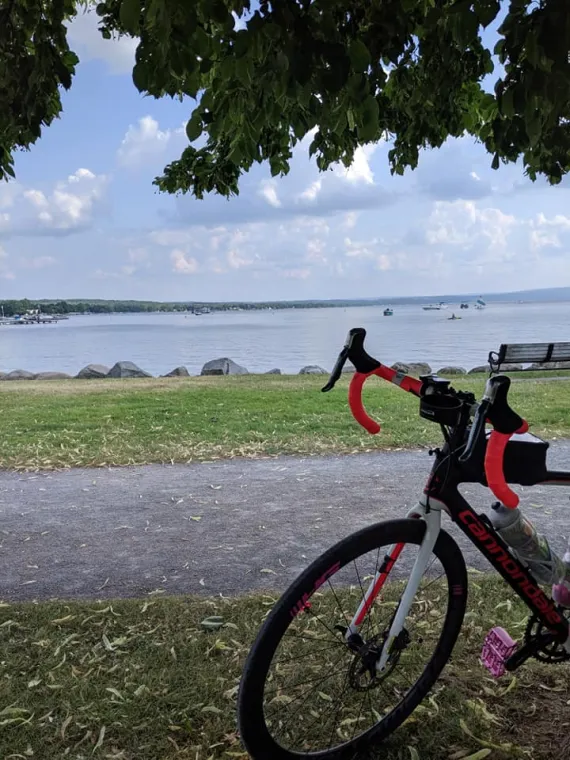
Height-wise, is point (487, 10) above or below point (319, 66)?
above

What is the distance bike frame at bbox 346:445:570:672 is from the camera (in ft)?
7.66

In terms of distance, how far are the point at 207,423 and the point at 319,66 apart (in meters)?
7.62

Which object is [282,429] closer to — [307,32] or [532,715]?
[532,715]

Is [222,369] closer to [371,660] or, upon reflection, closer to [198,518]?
[198,518]

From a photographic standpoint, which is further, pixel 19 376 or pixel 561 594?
pixel 19 376

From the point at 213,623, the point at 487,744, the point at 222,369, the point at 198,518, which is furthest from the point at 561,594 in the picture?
the point at 222,369

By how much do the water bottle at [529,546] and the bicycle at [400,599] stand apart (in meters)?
0.04

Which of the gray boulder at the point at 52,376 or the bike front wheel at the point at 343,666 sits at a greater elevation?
the bike front wheel at the point at 343,666

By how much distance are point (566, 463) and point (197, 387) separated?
366 inches

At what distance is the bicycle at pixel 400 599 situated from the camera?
2.25m

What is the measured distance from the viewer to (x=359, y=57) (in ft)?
7.27

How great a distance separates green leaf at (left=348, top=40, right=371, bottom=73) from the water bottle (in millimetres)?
1674

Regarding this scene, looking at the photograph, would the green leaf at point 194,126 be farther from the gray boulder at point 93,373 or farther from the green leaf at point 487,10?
the gray boulder at point 93,373

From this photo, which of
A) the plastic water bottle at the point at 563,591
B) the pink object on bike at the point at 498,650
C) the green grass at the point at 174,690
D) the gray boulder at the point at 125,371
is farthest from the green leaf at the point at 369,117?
the gray boulder at the point at 125,371
